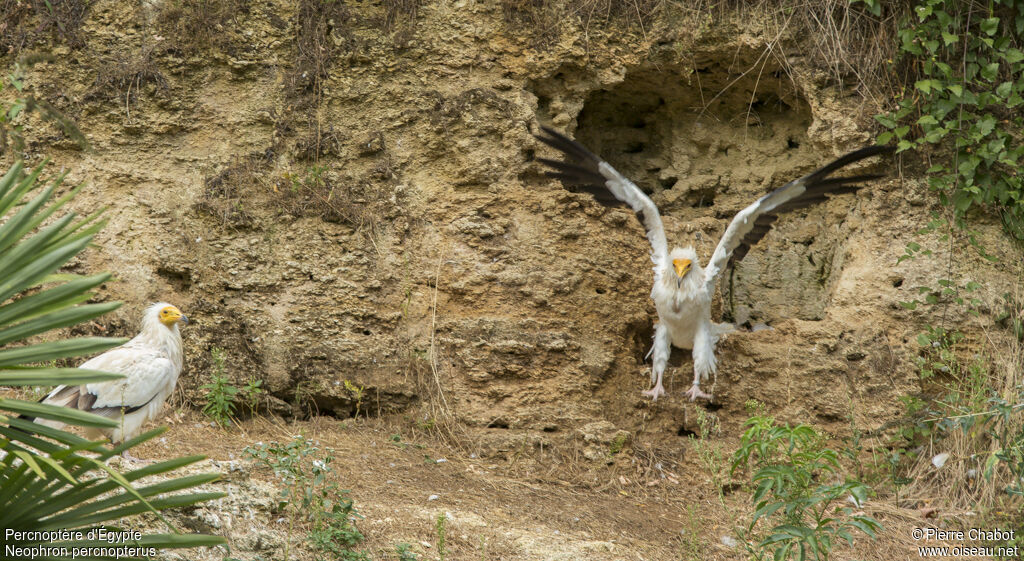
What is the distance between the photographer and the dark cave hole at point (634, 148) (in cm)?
706

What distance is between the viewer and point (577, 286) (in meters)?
6.09

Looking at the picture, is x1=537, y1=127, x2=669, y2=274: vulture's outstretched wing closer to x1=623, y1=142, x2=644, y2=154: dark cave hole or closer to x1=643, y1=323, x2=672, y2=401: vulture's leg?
x1=643, y1=323, x2=672, y2=401: vulture's leg

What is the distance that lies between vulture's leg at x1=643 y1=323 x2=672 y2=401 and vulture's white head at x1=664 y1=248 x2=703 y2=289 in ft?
1.37

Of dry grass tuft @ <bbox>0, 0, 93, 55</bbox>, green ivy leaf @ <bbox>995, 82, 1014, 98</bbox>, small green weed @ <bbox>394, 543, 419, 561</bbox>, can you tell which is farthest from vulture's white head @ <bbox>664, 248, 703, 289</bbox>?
dry grass tuft @ <bbox>0, 0, 93, 55</bbox>

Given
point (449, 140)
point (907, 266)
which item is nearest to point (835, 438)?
point (907, 266)

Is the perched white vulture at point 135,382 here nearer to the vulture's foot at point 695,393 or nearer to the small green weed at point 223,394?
the small green weed at point 223,394

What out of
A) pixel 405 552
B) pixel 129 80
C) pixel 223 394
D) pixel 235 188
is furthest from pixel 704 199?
pixel 129 80

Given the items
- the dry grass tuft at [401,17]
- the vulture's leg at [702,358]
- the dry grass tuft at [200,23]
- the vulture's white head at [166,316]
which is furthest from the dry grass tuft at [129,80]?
the vulture's leg at [702,358]

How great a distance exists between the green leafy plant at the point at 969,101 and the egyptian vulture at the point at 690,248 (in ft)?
1.27

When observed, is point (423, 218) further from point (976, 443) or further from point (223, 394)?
point (976, 443)

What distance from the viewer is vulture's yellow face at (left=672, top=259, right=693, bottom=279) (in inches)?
230

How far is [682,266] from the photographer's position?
5.84m

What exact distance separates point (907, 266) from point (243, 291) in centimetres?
461

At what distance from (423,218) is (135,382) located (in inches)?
93.9
